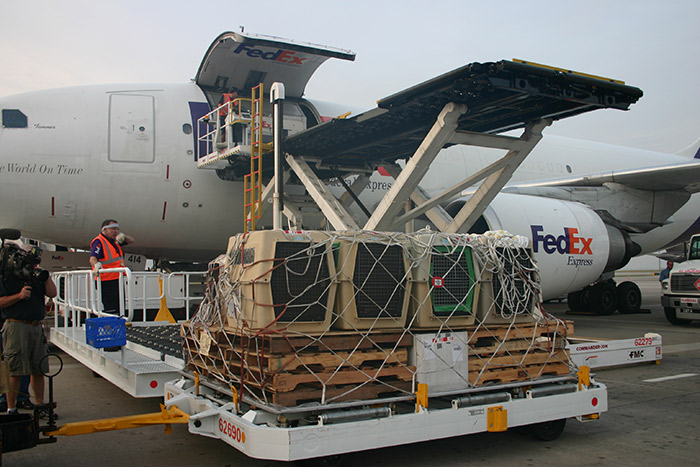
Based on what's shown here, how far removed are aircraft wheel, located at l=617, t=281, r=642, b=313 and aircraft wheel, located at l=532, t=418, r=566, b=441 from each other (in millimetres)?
11525

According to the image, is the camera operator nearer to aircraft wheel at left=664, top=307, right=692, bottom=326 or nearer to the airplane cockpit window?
the airplane cockpit window

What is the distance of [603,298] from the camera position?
580 inches

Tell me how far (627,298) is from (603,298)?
87cm

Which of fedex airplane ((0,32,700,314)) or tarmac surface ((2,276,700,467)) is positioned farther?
fedex airplane ((0,32,700,314))

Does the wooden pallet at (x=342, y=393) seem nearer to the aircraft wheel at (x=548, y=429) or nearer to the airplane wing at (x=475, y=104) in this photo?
the aircraft wheel at (x=548, y=429)

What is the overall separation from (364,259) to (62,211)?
6581 mm

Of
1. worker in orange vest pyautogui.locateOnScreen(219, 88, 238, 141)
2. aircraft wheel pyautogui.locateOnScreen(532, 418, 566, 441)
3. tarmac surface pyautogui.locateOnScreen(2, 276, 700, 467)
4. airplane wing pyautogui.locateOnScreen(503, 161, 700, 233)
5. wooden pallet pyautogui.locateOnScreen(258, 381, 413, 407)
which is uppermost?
worker in orange vest pyautogui.locateOnScreen(219, 88, 238, 141)

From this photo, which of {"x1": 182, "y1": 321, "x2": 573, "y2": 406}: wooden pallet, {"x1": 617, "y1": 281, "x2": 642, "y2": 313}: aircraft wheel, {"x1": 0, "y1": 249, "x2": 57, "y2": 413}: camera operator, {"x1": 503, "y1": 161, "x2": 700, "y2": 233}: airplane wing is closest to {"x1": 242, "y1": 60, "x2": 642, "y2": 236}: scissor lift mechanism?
{"x1": 182, "y1": 321, "x2": 573, "y2": 406}: wooden pallet

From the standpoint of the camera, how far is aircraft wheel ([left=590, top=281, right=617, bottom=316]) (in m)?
14.7

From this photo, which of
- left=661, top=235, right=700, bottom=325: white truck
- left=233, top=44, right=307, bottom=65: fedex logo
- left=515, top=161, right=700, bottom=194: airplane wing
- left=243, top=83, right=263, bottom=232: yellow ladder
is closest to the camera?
left=243, top=83, right=263, bottom=232: yellow ladder

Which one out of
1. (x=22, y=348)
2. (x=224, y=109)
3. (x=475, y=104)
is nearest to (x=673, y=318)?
(x=475, y=104)

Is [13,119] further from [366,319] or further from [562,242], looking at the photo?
[562,242]

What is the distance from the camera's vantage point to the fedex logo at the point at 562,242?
Result: 32.1 ft

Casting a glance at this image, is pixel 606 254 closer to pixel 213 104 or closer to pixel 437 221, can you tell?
pixel 437 221
